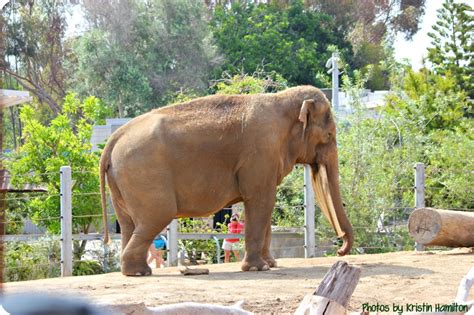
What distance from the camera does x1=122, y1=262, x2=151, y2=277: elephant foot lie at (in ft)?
26.9

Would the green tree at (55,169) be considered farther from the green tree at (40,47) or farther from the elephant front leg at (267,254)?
the green tree at (40,47)

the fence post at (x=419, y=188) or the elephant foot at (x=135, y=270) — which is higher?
the fence post at (x=419, y=188)

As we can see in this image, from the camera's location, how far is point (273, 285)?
7039 millimetres

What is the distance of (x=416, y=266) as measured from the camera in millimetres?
8508

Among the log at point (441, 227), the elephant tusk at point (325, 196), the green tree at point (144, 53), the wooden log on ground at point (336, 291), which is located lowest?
the wooden log on ground at point (336, 291)

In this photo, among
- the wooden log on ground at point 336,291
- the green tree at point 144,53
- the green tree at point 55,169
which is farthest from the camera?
the green tree at point 144,53

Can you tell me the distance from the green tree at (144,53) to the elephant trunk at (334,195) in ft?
102

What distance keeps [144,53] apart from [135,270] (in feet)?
114

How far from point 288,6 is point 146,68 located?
35.0 ft

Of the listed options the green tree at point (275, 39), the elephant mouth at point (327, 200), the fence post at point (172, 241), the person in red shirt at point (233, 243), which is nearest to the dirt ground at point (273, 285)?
the elephant mouth at point (327, 200)

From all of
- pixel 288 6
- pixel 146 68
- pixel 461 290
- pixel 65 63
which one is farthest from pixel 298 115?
pixel 288 6

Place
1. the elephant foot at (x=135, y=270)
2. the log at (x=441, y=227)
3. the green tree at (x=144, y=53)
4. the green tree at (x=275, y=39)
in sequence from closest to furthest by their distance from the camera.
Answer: the elephant foot at (x=135, y=270)
the log at (x=441, y=227)
the green tree at (x=144, y=53)
the green tree at (x=275, y=39)

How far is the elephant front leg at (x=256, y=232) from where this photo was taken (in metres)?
8.60

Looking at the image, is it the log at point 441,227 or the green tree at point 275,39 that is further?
the green tree at point 275,39
